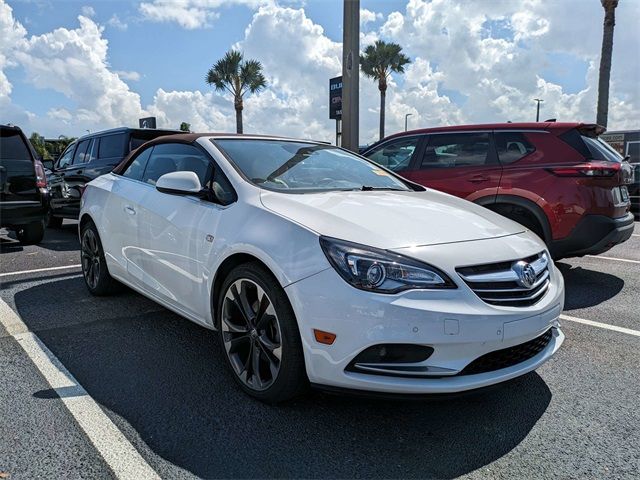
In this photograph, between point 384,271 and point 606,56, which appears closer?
point 384,271

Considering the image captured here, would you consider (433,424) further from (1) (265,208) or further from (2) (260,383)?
(1) (265,208)

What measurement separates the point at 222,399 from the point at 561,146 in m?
4.17

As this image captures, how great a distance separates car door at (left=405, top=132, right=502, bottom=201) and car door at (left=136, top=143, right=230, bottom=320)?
10.2 feet

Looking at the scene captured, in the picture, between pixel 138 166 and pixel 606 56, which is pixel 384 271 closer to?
pixel 138 166

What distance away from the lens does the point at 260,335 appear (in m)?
2.71

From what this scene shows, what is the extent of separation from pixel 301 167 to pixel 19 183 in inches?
203

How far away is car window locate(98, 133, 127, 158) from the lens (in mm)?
7859

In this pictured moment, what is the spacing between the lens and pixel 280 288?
8.31ft

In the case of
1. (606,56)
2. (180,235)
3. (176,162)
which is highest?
(606,56)

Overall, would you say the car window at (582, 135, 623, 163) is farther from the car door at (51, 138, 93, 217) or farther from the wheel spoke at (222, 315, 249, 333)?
the car door at (51, 138, 93, 217)

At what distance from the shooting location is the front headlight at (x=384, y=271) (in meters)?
2.30

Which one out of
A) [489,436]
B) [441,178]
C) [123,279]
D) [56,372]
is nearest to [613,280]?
[441,178]

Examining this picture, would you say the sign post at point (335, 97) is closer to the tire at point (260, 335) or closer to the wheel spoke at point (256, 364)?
the tire at point (260, 335)

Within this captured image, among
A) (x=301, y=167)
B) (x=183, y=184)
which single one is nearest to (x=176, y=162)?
(x=183, y=184)
